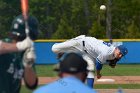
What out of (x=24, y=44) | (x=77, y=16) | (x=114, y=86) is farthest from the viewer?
(x=77, y=16)

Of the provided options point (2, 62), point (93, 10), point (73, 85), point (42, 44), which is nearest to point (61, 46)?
point (2, 62)

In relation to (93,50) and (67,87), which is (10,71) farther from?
(93,50)

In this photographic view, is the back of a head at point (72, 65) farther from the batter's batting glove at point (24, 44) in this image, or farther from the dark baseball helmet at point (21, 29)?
the dark baseball helmet at point (21, 29)

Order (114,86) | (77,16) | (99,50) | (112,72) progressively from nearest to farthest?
1. (99,50)
2. (114,86)
3. (112,72)
4. (77,16)

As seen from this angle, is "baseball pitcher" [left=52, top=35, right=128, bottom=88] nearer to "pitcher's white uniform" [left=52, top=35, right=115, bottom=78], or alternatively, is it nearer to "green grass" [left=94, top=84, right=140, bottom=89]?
"pitcher's white uniform" [left=52, top=35, right=115, bottom=78]

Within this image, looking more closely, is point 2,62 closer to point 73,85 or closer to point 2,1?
point 73,85

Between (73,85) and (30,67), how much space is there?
1219mm

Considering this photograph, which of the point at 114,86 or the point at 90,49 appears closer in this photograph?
the point at 90,49

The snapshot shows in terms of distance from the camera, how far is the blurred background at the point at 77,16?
46.2 metres

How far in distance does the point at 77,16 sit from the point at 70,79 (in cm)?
5141

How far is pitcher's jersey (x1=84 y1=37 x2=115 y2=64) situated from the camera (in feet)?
37.7

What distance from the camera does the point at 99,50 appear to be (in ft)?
38.2

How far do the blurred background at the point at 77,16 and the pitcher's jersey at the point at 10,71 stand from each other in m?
35.9

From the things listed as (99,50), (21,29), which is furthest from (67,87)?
(99,50)
